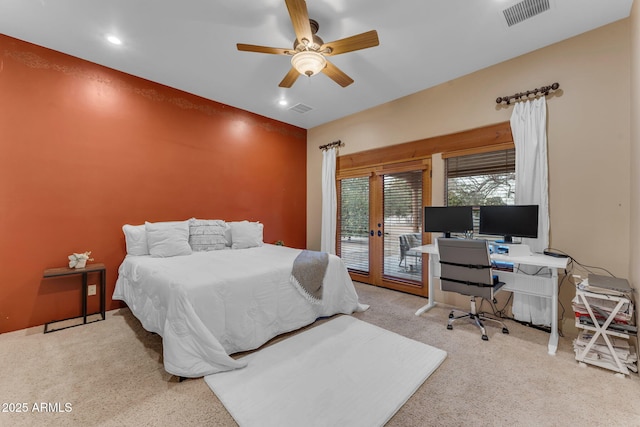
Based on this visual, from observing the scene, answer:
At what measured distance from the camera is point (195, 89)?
12.3 feet

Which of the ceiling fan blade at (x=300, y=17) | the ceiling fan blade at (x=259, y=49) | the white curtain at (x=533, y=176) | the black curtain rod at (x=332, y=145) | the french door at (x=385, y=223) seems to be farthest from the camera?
the black curtain rod at (x=332, y=145)

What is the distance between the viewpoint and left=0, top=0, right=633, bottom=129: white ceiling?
2.29 m

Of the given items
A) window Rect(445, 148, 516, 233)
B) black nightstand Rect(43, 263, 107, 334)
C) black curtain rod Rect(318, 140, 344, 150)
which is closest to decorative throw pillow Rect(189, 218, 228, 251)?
black nightstand Rect(43, 263, 107, 334)

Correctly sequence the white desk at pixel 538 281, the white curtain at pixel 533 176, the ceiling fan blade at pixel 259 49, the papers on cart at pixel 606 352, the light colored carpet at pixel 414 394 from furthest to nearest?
the white curtain at pixel 533 176
the white desk at pixel 538 281
the ceiling fan blade at pixel 259 49
the papers on cart at pixel 606 352
the light colored carpet at pixel 414 394

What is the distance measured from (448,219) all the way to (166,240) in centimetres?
344

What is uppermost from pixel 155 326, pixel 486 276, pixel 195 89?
pixel 195 89

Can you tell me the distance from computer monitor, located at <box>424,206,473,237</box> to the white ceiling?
5.53 feet

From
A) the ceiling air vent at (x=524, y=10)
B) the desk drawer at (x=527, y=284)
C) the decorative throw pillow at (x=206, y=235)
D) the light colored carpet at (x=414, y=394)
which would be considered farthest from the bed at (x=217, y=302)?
the ceiling air vent at (x=524, y=10)

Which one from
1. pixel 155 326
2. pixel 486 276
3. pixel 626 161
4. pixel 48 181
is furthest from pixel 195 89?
pixel 626 161

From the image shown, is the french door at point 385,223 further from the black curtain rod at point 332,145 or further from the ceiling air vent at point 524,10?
the ceiling air vent at point 524,10

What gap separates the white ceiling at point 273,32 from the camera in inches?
90.1

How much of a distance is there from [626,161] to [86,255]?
17.9ft

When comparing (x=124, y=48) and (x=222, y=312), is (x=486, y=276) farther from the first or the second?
(x=124, y=48)

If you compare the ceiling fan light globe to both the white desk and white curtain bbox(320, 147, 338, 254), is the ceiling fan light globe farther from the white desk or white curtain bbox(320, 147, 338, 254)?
white curtain bbox(320, 147, 338, 254)
